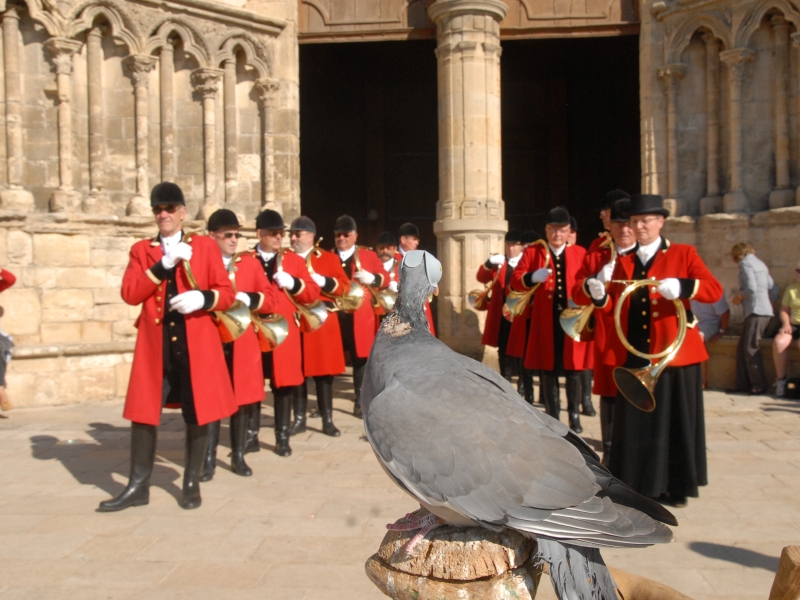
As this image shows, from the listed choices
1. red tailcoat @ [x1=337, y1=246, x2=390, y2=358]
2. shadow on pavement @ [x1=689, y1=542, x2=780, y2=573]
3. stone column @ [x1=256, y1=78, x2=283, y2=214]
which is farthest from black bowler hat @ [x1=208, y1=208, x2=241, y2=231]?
stone column @ [x1=256, y1=78, x2=283, y2=214]

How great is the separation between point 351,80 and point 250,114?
4.32 metres

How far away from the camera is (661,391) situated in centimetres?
491

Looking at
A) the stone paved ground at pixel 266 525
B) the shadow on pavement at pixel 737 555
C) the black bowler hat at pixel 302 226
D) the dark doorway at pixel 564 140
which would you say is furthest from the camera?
the dark doorway at pixel 564 140

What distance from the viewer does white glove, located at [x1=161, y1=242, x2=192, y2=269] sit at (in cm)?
469

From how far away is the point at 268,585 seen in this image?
3.64 metres

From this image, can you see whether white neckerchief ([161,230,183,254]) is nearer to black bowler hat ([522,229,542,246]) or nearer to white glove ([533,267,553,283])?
white glove ([533,267,553,283])

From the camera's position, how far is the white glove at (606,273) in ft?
17.2

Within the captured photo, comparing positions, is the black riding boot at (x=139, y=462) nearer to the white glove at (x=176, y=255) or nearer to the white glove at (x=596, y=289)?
the white glove at (x=176, y=255)

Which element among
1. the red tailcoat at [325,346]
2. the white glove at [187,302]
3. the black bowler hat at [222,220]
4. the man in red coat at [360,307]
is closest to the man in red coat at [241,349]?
the black bowler hat at [222,220]

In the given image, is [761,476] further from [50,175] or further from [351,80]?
[351,80]

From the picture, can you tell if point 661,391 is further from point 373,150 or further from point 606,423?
point 373,150

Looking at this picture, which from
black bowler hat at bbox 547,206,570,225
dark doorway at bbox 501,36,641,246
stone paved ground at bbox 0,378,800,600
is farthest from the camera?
dark doorway at bbox 501,36,641,246

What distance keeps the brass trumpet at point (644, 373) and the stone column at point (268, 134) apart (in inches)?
251

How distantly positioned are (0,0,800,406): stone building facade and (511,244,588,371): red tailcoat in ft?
8.30
